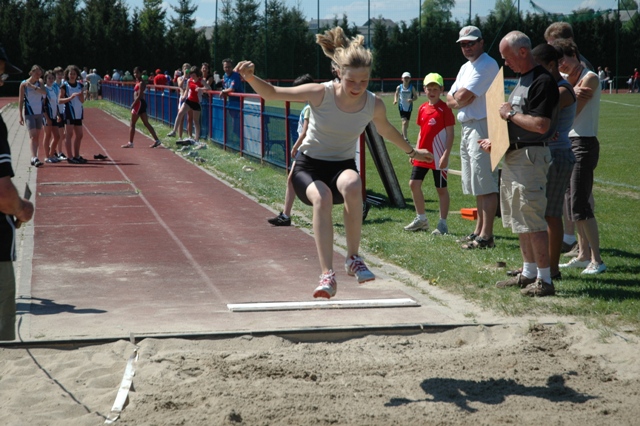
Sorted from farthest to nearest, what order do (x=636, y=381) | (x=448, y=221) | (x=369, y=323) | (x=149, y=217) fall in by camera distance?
(x=149, y=217), (x=448, y=221), (x=369, y=323), (x=636, y=381)

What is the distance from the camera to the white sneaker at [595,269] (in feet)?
26.4

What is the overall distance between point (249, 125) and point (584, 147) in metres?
11.9

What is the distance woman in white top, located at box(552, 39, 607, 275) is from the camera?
25.9ft

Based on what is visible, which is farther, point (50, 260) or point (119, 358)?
point (50, 260)

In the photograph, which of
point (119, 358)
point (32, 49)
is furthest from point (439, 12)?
point (119, 358)

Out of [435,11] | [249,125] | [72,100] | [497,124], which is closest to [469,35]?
[497,124]

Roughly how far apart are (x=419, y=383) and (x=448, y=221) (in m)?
6.22

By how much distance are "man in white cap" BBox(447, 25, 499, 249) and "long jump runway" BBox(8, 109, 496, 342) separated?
143cm

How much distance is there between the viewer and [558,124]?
743cm

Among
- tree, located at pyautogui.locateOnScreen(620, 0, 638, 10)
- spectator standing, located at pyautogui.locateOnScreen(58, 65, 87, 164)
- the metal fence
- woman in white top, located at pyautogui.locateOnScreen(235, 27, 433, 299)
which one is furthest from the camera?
tree, located at pyautogui.locateOnScreen(620, 0, 638, 10)

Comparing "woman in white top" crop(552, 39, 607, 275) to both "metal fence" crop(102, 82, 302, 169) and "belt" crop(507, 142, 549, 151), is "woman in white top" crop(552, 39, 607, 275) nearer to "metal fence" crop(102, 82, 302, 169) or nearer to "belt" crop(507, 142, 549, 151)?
"belt" crop(507, 142, 549, 151)

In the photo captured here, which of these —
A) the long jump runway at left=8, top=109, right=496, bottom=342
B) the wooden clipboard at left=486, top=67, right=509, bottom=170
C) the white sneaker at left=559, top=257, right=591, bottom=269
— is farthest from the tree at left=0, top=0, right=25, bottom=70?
the wooden clipboard at left=486, top=67, right=509, bottom=170

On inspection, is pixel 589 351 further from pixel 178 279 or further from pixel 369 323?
pixel 178 279

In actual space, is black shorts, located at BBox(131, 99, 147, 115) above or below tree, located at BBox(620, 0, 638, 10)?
below
